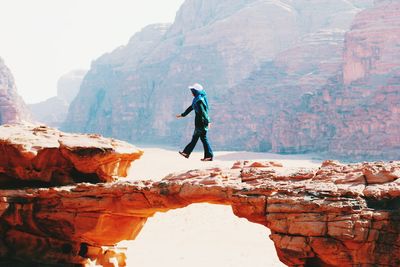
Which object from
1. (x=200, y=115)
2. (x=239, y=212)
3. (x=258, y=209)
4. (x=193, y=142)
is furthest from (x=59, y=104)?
(x=258, y=209)

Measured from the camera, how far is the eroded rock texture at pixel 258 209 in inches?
438

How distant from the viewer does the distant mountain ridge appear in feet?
282

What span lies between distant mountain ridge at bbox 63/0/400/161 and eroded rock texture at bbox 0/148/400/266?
58150 mm

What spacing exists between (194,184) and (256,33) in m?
105

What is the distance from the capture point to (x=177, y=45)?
123250 mm

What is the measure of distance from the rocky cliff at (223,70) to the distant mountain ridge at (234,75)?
19 centimetres

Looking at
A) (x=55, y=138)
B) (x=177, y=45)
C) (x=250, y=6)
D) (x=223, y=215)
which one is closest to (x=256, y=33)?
(x=250, y=6)

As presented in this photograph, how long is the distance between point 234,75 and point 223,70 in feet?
7.77

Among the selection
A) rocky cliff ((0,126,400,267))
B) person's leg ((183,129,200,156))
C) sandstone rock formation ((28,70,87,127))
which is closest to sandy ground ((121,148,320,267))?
person's leg ((183,129,200,156))

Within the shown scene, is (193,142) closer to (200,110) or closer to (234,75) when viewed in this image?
(200,110)

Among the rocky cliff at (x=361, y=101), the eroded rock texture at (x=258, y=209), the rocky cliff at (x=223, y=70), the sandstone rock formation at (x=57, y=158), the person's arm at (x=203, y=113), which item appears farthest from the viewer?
the rocky cliff at (x=223, y=70)

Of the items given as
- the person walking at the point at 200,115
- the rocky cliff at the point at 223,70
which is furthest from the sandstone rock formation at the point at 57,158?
the rocky cliff at the point at 223,70

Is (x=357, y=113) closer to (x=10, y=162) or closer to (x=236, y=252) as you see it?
(x=236, y=252)

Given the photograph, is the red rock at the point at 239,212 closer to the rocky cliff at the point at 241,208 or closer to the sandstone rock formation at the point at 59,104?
the rocky cliff at the point at 241,208
